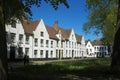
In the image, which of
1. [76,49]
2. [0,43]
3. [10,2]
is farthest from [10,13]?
[76,49]

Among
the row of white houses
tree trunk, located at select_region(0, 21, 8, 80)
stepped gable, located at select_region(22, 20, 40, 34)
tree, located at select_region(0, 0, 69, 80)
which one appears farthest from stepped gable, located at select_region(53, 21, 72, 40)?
tree trunk, located at select_region(0, 21, 8, 80)

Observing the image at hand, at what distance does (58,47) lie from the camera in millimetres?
74438

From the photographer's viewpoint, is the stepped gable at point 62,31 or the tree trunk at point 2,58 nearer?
the tree trunk at point 2,58

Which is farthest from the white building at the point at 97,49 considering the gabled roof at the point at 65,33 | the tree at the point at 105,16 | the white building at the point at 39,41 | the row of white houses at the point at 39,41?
the tree at the point at 105,16

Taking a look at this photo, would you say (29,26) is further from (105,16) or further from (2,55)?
(2,55)

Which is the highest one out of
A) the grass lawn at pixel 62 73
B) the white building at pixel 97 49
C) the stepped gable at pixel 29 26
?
the stepped gable at pixel 29 26

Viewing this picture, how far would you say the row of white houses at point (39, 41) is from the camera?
51.2 metres

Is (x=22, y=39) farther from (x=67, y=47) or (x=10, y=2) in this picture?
(x=10, y=2)

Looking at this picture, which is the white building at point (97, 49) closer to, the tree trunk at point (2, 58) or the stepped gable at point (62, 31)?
the stepped gable at point (62, 31)

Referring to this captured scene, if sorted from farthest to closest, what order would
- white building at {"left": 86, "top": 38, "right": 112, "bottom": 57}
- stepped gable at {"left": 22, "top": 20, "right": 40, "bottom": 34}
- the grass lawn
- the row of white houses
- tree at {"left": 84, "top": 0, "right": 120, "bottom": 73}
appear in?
white building at {"left": 86, "top": 38, "right": 112, "bottom": 57}, stepped gable at {"left": 22, "top": 20, "right": 40, "bottom": 34}, the row of white houses, tree at {"left": 84, "top": 0, "right": 120, "bottom": 73}, the grass lawn

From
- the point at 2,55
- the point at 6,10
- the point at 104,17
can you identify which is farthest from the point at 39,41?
the point at 2,55

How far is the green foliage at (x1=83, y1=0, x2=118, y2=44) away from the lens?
42.4 meters

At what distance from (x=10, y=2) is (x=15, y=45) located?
3593 cm

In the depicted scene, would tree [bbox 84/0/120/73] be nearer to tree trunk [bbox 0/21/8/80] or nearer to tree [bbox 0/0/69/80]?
tree [bbox 0/0/69/80]
